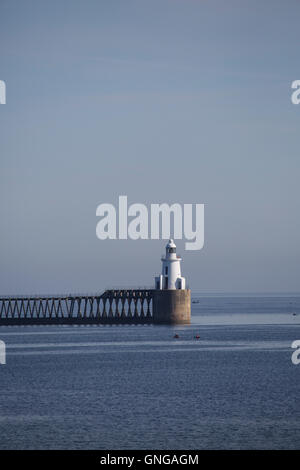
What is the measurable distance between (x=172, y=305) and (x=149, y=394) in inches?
2839

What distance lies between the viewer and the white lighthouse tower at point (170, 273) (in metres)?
150

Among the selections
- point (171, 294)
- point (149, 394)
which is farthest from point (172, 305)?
point (149, 394)

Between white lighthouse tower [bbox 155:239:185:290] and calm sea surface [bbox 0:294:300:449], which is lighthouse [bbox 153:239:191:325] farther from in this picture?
calm sea surface [bbox 0:294:300:449]

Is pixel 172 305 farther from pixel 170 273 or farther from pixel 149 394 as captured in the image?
pixel 149 394

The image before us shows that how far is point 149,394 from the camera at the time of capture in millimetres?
74375

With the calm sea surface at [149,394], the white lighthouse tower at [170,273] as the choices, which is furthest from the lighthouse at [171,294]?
the calm sea surface at [149,394]

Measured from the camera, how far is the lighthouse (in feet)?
479

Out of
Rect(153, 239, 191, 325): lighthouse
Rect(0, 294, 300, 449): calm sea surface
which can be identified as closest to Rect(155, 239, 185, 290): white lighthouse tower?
Rect(153, 239, 191, 325): lighthouse

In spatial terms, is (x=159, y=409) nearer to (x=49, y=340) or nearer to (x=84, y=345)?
(x=84, y=345)

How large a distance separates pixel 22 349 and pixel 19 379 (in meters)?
31.8

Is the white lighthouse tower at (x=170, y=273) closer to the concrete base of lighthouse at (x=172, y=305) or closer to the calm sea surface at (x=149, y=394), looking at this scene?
the concrete base of lighthouse at (x=172, y=305)

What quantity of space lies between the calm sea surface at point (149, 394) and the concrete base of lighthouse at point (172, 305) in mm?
11370
